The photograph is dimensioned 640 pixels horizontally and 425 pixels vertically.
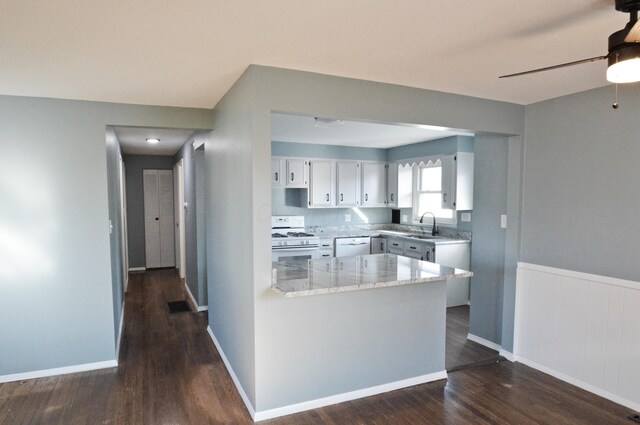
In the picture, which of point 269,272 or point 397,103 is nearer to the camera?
point 269,272

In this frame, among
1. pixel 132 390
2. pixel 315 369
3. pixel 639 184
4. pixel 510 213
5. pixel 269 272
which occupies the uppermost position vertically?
pixel 639 184

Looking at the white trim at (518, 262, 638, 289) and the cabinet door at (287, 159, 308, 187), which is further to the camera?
the cabinet door at (287, 159, 308, 187)

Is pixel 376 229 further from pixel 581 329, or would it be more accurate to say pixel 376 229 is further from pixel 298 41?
pixel 298 41

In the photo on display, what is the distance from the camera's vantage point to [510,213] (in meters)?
3.53

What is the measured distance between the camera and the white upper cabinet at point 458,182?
4988 millimetres

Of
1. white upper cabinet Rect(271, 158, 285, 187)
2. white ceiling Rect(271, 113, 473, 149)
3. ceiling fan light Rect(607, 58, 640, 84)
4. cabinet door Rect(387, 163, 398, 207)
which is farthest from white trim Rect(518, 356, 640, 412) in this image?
white upper cabinet Rect(271, 158, 285, 187)

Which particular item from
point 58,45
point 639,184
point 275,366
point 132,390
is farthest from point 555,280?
point 58,45

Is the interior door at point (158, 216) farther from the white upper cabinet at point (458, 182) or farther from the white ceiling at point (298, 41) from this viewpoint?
the white upper cabinet at point (458, 182)

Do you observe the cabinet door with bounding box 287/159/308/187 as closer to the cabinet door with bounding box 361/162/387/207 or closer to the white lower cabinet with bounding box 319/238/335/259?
the white lower cabinet with bounding box 319/238/335/259

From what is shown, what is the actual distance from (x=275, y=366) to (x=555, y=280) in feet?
7.74

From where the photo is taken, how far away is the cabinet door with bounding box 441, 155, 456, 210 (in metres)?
5.02

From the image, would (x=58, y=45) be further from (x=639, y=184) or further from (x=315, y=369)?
(x=639, y=184)

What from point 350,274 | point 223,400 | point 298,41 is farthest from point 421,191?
point 298,41

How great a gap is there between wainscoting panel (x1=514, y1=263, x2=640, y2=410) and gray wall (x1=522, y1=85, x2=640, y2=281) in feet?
0.39
